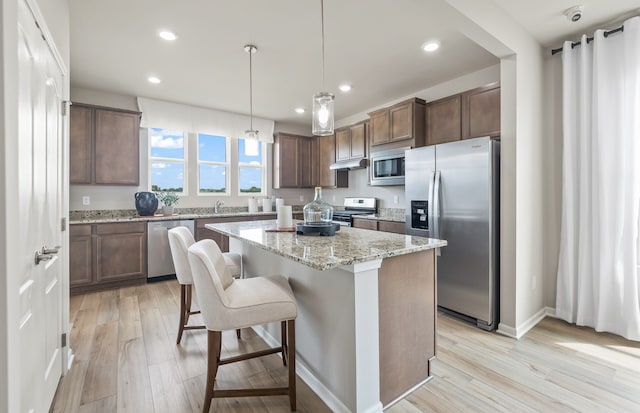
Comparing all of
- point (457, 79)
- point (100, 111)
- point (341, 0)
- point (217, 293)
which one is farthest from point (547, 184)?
point (100, 111)

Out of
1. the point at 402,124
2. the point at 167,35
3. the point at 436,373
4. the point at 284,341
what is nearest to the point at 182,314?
the point at 284,341

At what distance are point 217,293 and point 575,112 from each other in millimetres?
3352

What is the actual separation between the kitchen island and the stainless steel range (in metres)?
2.67

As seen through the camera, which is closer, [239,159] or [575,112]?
[575,112]

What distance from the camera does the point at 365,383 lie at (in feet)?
4.90

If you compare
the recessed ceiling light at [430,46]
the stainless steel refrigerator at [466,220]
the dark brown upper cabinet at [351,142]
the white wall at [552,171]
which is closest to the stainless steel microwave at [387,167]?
the dark brown upper cabinet at [351,142]

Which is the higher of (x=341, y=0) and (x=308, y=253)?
Answer: (x=341, y=0)

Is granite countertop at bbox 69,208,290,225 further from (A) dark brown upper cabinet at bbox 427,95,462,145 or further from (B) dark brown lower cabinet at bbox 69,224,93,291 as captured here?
(A) dark brown upper cabinet at bbox 427,95,462,145

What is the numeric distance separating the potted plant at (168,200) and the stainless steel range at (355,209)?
8.54 ft

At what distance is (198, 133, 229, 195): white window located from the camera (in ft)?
16.8

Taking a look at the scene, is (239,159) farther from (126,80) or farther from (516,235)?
(516,235)

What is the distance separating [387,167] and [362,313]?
9.92ft

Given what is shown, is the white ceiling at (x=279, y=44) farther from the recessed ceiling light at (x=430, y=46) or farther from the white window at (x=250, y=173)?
the white window at (x=250, y=173)

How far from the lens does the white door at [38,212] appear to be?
1.16m
